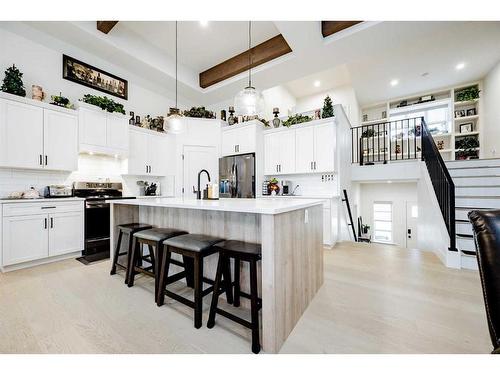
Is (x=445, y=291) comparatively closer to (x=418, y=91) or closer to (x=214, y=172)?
(x=214, y=172)

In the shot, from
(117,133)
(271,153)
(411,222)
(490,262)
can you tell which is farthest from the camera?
(411,222)

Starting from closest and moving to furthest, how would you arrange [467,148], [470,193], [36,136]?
1. [36,136]
2. [470,193]
3. [467,148]

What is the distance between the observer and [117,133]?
4.01 meters

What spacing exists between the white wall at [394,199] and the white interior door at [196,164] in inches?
218

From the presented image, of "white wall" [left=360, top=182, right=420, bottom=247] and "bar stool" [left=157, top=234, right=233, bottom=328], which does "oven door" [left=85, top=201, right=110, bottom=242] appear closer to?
"bar stool" [left=157, top=234, right=233, bottom=328]

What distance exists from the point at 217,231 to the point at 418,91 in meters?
8.28

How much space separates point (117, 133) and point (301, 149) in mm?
3518

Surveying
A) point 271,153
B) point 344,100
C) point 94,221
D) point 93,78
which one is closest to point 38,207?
point 94,221

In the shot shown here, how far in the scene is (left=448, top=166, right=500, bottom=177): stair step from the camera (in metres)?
3.81

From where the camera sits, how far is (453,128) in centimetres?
654

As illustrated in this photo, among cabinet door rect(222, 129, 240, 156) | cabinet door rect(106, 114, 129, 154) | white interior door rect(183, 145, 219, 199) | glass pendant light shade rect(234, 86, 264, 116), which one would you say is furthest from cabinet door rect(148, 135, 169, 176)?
glass pendant light shade rect(234, 86, 264, 116)

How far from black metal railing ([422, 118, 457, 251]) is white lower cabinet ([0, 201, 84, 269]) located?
5256 millimetres

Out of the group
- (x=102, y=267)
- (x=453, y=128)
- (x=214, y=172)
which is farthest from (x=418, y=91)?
(x=102, y=267)

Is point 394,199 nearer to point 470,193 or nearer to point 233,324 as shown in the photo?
point 470,193
